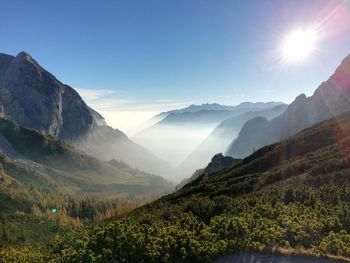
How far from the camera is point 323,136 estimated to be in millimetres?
154375

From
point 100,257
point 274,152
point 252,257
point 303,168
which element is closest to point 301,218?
point 252,257

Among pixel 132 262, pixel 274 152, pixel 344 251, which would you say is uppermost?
pixel 274 152

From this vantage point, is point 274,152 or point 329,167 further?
point 274,152

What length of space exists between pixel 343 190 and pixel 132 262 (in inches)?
1741

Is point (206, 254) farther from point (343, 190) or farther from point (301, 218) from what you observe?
point (343, 190)

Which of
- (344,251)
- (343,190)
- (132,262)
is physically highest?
(343,190)

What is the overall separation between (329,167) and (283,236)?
68099 mm

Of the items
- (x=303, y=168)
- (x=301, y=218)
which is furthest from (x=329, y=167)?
(x=301, y=218)

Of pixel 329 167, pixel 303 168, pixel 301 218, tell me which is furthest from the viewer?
pixel 303 168

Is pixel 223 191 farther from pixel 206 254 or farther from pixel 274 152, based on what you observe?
pixel 206 254

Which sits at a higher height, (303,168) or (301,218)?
(303,168)

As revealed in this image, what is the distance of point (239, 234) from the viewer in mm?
36844

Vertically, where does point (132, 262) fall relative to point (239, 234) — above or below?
below

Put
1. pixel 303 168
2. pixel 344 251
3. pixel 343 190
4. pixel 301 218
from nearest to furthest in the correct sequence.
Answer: pixel 344 251
pixel 301 218
pixel 343 190
pixel 303 168
